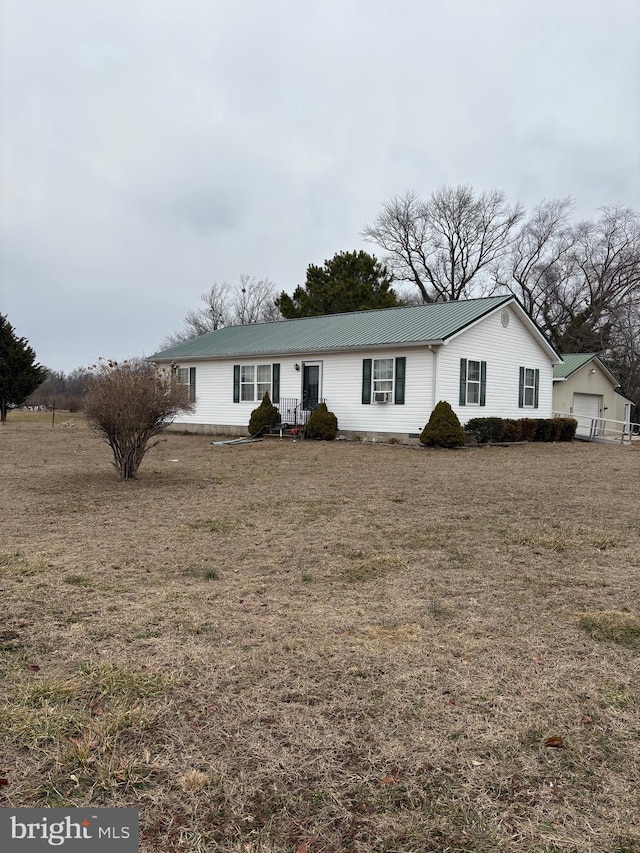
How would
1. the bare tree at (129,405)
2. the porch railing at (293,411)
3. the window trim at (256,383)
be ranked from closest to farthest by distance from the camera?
the bare tree at (129,405)
the porch railing at (293,411)
the window trim at (256,383)

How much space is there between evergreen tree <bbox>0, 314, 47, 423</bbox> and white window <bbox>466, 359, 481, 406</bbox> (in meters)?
20.4

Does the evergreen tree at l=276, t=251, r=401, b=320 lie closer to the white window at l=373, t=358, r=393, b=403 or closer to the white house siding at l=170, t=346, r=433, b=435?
the white house siding at l=170, t=346, r=433, b=435

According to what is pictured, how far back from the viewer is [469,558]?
5012mm

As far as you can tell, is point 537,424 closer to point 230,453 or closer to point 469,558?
point 230,453

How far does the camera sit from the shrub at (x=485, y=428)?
677 inches

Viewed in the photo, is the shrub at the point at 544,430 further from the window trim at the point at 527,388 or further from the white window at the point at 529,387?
the white window at the point at 529,387

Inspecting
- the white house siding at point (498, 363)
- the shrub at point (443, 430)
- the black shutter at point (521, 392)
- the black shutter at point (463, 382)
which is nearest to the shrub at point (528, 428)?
the white house siding at point (498, 363)

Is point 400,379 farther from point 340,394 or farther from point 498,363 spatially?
point 498,363

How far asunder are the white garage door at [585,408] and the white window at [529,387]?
15.0ft

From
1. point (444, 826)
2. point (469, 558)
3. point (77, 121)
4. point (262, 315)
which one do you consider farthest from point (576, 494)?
point (262, 315)

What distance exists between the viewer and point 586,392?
2550cm

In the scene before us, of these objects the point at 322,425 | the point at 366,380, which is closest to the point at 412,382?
the point at 366,380

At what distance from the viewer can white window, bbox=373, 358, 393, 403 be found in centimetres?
1744

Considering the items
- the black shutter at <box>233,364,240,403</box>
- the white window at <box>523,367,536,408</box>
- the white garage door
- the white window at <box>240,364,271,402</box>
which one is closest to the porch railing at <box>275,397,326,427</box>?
the white window at <box>240,364,271,402</box>
